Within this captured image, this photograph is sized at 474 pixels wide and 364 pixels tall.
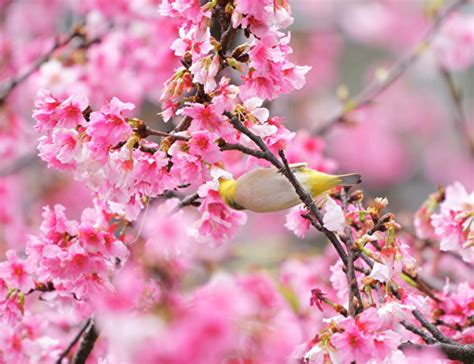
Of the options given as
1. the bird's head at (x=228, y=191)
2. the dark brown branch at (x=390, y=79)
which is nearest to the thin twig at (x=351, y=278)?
the bird's head at (x=228, y=191)

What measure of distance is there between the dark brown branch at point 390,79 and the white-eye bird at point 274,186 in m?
1.06

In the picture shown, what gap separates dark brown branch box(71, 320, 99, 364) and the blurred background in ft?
0.60

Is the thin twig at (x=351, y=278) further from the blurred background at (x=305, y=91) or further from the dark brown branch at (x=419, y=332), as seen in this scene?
the blurred background at (x=305, y=91)

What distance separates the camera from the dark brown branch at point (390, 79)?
6.73 ft

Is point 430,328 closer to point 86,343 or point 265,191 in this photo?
point 265,191

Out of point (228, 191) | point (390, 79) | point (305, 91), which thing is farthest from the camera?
point (305, 91)

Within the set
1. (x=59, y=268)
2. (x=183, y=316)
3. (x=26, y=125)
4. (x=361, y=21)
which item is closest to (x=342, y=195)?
(x=59, y=268)

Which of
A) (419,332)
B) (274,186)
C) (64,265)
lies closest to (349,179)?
(274,186)

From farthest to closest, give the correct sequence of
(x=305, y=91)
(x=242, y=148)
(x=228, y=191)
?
(x=305, y=91)
(x=228, y=191)
(x=242, y=148)

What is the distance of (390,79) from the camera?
7.13 feet

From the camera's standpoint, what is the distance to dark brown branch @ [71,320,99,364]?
108cm

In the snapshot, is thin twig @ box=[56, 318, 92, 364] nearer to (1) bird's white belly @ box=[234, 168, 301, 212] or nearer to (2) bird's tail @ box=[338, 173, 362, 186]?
(1) bird's white belly @ box=[234, 168, 301, 212]

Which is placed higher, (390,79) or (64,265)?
(390,79)

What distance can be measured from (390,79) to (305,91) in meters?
2.37
